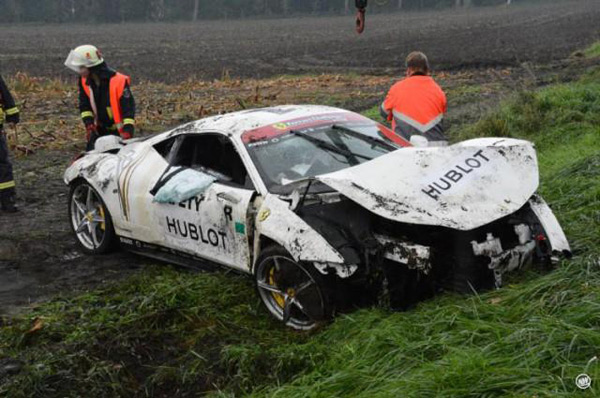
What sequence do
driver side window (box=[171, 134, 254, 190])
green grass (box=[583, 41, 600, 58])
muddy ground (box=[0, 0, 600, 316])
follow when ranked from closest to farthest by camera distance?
driver side window (box=[171, 134, 254, 190]) → muddy ground (box=[0, 0, 600, 316]) → green grass (box=[583, 41, 600, 58])

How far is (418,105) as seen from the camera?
833 cm

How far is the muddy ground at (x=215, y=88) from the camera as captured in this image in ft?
26.0

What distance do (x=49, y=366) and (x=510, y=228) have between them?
10.3 ft

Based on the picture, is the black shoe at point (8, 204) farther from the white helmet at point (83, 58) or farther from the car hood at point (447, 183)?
the car hood at point (447, 183)

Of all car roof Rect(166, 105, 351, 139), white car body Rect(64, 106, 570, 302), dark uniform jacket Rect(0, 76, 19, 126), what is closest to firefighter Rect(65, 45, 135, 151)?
dark uniform jacket Rect(0, 76, 19, 126)

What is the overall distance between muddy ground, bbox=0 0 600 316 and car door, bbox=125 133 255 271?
0.75 metres

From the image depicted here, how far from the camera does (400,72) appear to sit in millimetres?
27734

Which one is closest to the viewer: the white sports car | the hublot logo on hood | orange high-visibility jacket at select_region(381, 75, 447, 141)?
the white sports car

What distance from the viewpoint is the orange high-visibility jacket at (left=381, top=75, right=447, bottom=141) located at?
8.33 metres

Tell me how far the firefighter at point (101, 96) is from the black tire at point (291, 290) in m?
3.83

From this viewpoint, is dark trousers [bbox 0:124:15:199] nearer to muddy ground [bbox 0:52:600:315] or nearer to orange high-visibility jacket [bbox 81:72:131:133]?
muddy ground [bbox 0:52:600:315]

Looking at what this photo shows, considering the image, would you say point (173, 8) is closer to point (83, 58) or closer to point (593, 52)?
point (593, 52)

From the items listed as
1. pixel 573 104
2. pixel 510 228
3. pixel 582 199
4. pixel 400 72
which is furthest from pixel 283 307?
pixel 400 72

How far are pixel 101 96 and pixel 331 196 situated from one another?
4.44m
